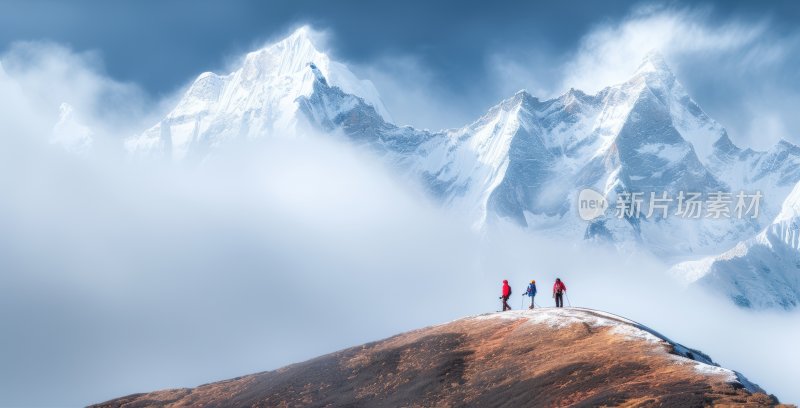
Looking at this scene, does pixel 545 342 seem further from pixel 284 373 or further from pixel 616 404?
pixel 284 373

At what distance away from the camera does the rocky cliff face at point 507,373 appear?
35188mm

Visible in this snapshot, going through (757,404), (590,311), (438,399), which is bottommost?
(757,404)

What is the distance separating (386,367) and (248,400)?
963 centimetres

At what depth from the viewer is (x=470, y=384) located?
143ft

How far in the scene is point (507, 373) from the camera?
43250mm

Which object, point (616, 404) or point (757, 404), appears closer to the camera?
point (757, 404)

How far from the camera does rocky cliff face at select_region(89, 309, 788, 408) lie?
3519cm

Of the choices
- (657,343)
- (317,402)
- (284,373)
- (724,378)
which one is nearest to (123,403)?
(284,373)

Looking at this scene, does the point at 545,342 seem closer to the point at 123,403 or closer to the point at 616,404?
the point at 616,404

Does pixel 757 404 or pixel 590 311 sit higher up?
pixel 590 311

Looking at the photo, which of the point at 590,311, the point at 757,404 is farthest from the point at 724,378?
the point at 590,311

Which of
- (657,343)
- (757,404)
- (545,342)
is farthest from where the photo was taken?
(545,342)

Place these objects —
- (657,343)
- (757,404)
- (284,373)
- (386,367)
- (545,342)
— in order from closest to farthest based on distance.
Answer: (757,404)
(657,343)
(545,342)
(386,367)
(284,373)

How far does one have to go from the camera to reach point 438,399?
42.9 meters
